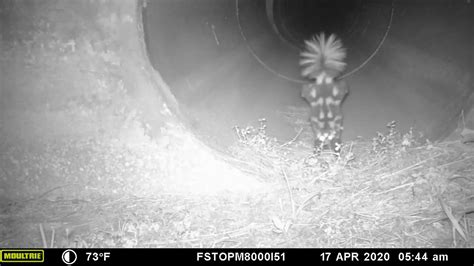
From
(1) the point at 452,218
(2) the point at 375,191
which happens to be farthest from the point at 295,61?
(1) the point at 452,218

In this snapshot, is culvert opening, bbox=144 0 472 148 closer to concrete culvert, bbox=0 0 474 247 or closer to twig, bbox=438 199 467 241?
concrete culvert, bbox=0 0 474 247

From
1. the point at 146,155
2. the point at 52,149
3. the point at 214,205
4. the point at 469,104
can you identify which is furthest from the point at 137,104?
the point at 469,104

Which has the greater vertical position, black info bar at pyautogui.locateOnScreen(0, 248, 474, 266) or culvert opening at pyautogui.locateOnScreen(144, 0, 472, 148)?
culvert opening at pyautogui.locateOnScreen(144, 0, 472, 148)

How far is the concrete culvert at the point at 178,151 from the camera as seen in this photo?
2582 millimetres

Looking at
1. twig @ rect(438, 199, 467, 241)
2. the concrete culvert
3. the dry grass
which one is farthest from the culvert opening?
twig @ rect(438, 199, 467, 241)

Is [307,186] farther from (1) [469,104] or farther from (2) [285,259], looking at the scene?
(1) [469,104]

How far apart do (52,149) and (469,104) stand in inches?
123

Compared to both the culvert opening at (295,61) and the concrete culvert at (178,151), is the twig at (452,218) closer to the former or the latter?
the concrete culvert at (178,151)

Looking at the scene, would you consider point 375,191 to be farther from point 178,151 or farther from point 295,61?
point 295,61

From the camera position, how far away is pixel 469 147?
3102mm

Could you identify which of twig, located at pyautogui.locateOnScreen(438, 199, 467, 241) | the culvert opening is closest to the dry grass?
twig, located at pyautogui.locateOnScreen(438, 199, 467, 241)

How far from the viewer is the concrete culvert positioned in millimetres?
2582

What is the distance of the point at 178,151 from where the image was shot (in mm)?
2898

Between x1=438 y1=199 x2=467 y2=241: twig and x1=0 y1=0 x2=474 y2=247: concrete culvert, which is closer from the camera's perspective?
x1=438 y1=199 x2=467 y2=241: twig
